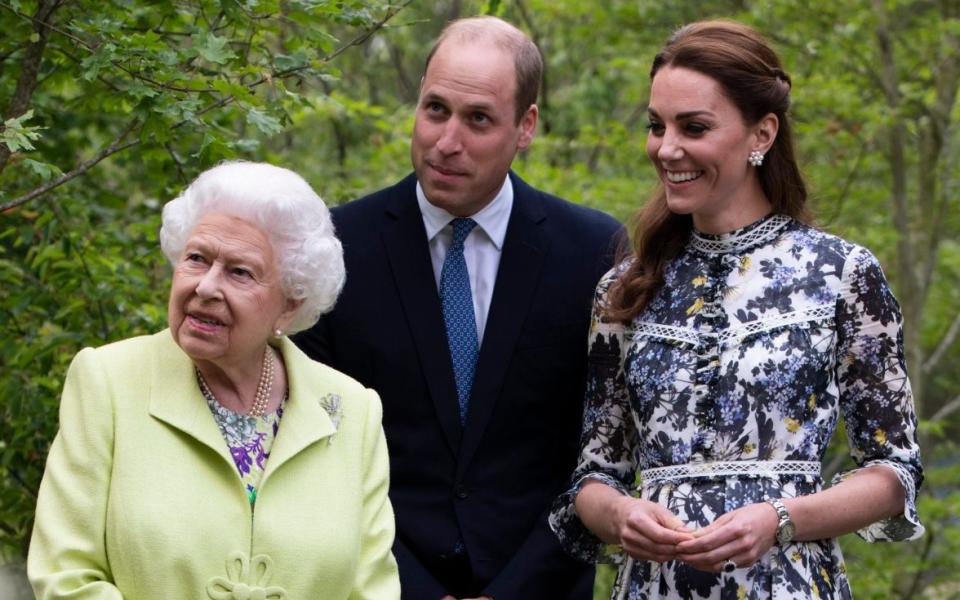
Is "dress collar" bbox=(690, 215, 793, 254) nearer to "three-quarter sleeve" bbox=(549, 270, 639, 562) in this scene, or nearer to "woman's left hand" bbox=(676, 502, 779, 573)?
"three-quarter sleeve" bbox=(549, 270, 639, 562)

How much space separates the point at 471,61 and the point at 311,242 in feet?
3.05

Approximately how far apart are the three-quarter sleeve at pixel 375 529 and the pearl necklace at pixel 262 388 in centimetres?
27

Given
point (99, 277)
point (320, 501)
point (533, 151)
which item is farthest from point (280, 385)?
point (533, 151)

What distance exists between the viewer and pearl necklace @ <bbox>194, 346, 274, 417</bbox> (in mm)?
3279

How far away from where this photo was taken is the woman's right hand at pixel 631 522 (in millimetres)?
A: 3326

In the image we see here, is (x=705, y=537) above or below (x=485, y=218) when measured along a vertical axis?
below

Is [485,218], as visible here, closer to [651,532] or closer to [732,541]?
[651,532]

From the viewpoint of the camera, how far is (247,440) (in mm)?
3268

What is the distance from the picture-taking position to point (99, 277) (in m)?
4.77

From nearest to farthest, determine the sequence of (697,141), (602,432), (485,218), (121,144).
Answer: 1. (697,141)
2. (602,432)
3. (485,218)
4. (121,144)

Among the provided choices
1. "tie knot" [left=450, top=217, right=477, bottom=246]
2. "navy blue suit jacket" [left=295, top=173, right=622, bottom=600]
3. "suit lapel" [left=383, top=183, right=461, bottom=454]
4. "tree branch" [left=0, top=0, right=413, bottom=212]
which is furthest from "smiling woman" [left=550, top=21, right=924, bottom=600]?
"tree branch" [left=0, top=0, right=413, bottom=212]

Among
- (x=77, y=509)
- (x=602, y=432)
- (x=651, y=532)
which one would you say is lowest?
(x=77, y=509)

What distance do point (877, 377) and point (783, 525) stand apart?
0.42 metres

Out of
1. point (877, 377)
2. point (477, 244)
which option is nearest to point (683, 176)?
point (877, 377)
